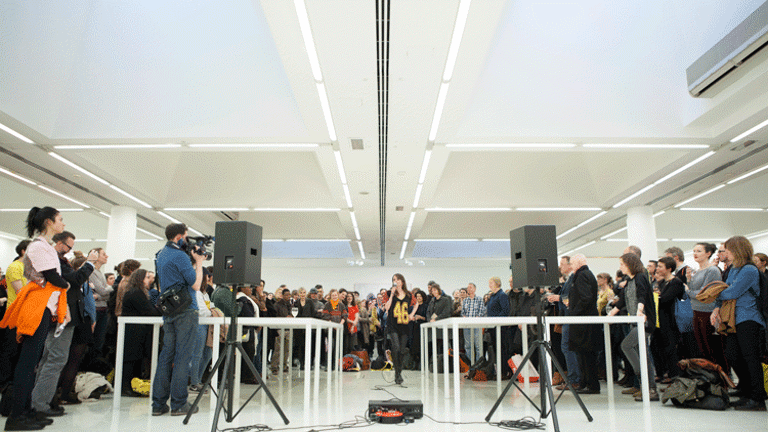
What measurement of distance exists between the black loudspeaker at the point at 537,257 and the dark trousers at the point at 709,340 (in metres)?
2.35

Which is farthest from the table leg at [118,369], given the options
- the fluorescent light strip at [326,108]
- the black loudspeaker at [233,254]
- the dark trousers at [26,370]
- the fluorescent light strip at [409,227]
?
the fluorescent light strip at [409,227]

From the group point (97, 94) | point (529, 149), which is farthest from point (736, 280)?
point (97, 94)

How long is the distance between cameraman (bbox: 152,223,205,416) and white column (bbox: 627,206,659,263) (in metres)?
9.26

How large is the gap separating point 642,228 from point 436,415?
27.3 ft

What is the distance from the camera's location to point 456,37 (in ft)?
15.9

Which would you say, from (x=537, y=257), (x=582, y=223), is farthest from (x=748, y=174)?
(x=537, y=257)

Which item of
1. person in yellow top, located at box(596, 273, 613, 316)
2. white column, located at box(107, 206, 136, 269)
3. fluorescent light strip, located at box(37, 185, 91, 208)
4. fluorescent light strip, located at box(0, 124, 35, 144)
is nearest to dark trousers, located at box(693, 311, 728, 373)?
person in yellow top, located at box(596, 273, 613, 316)

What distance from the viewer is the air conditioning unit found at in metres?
5.05

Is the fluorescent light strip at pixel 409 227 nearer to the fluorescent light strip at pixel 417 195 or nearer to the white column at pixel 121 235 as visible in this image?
the fluorescent light strip at pixel 417 195

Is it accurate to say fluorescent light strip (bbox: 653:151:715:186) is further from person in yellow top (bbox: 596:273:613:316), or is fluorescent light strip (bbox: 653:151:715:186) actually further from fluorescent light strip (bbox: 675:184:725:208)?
person in yellow top (bbox: 596:273:613:316)

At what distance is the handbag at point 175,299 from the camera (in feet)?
13.2

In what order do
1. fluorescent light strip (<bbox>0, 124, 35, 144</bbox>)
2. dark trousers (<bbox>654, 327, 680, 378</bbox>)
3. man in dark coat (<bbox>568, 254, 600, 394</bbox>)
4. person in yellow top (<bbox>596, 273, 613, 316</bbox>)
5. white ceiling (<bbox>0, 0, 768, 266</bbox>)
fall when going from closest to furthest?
1. dark trousers (<bbox>654, 327, 680, 378</bbox>)
2. white ceiling (<bbox>0, 0, 768, 266</bbox>)
3. man in dark coat (<bbox>568, 254, 600, 394</bbox>)
4. fluorescent light strip (<bbox>0, 124, 35, 144</bbox>)
5. person in yellow top (<bbox>596, 273, 613, 316</bbox>)

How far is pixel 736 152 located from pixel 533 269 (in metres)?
5.66

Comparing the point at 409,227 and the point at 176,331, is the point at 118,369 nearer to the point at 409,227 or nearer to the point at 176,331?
the point at 176,331
